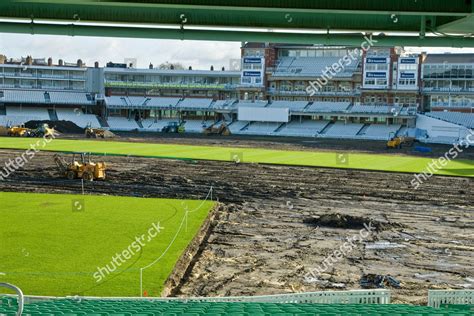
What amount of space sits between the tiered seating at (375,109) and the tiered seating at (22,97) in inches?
1918

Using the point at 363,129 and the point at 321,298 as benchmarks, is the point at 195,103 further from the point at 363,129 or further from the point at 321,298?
the point at 321,298

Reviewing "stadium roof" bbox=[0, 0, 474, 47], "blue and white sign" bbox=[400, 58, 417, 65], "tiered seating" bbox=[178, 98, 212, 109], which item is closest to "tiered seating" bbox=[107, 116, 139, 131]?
"tiered seating" bbox=[178, 98, 212, 109]

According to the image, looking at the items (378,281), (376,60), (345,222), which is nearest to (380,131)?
(376,60)

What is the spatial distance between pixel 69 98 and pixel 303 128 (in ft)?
126

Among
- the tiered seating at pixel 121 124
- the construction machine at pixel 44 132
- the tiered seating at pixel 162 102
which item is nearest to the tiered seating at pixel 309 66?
the tiered seating at pixel 162 102

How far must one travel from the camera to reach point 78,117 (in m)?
99.2

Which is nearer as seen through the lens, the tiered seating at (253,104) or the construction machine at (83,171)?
the construction machine at (83,171)

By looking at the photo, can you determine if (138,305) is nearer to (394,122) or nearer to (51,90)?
(394,122)

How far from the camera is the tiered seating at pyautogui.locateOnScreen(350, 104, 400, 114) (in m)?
90.4

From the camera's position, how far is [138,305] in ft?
36.1

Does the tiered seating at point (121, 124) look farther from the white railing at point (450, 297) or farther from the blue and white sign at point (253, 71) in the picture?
the white railing at point (450, 297)

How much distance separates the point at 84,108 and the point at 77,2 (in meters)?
97.0

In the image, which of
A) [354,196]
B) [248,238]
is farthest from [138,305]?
[354,196]

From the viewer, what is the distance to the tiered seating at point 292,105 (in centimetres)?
9612
